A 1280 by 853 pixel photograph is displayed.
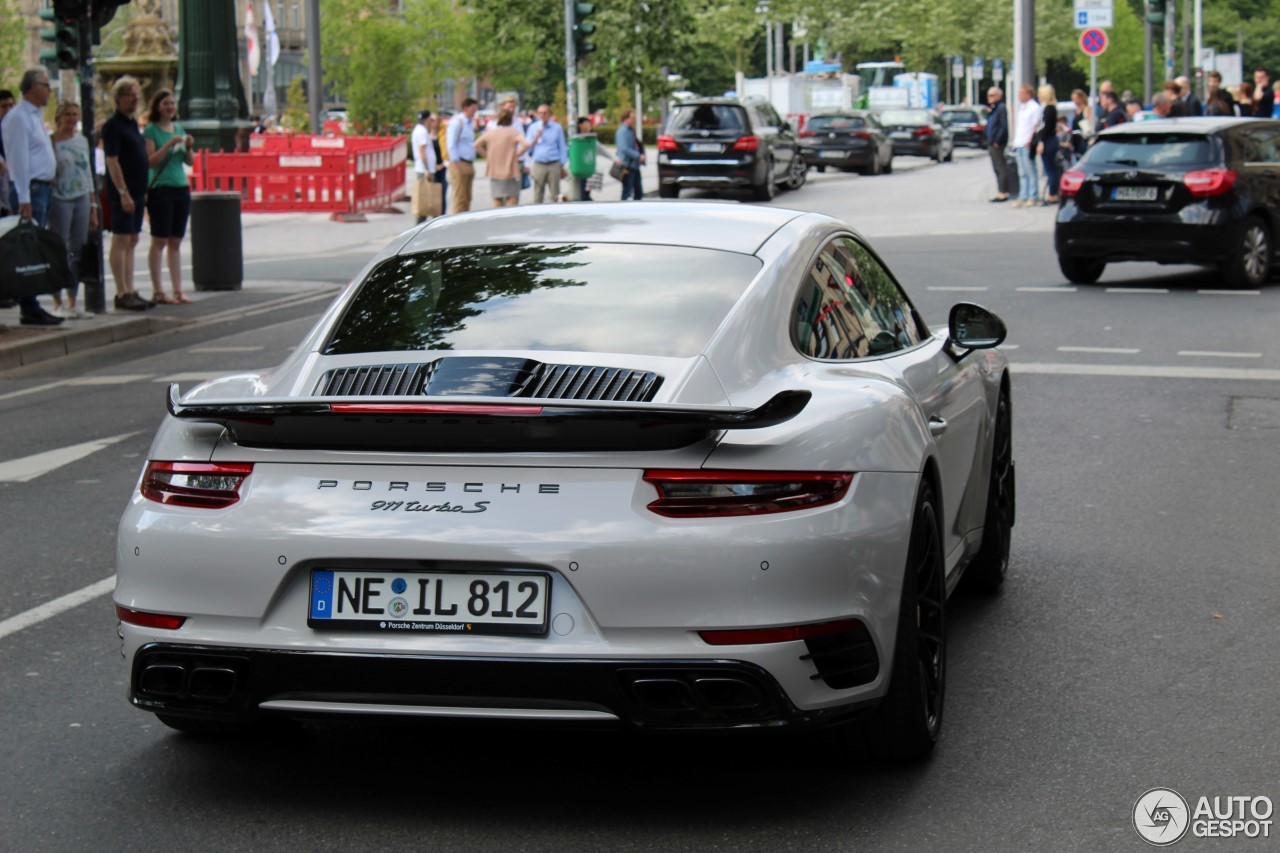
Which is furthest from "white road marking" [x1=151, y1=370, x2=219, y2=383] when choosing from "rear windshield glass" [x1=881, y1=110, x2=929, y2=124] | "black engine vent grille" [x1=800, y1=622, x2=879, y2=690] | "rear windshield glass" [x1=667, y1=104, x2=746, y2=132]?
"rear windshield glass" [x1=881, y1=110, x2=929, y2=124]

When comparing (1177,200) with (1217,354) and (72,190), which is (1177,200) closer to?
(1217,354)

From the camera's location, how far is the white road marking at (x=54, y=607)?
6.54 meters

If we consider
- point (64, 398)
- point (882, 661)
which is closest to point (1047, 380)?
point (64, 398)

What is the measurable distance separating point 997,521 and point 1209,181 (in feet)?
40.9

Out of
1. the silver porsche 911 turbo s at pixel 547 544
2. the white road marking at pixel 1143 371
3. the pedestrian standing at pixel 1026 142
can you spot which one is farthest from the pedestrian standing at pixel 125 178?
the pedestrian standing at pixel 1026 142

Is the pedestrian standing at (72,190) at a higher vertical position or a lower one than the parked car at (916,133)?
lower

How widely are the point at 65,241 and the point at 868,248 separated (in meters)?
11.6

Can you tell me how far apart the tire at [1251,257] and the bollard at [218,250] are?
9873 mm

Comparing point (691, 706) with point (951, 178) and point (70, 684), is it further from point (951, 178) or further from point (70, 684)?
point (951, 178)

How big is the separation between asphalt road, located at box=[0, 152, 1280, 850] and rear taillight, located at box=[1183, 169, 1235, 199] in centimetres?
835

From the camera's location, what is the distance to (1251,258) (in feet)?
60.8

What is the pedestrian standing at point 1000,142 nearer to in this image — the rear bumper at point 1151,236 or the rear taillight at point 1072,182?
the rear taillight at point 1072,182

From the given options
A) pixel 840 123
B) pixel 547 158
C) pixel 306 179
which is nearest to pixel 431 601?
pixel 547 158

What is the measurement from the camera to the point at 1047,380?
12.6m
